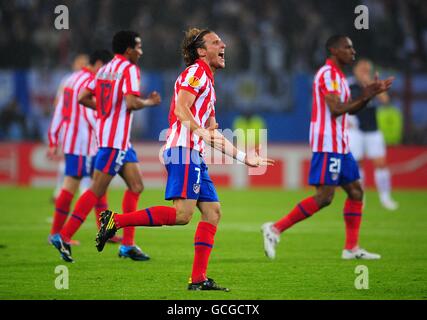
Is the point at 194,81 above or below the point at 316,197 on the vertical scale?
above

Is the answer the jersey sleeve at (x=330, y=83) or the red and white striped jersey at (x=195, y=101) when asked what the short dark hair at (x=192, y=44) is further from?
the jersey sleeve at (x=330, y=83)

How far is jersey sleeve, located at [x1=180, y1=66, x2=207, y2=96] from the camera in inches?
269

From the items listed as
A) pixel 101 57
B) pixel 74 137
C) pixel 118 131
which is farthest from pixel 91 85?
pixel 74 137

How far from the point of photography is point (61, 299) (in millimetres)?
6605

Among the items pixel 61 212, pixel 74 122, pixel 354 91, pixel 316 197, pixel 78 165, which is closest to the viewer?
pixel 316 197

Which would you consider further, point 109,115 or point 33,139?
point 33,139

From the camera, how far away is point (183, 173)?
6867 millimetres

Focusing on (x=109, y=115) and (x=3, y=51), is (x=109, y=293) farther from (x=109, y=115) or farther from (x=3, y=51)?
(x=3, y=51)

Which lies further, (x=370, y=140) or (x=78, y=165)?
(x=370, y=140)

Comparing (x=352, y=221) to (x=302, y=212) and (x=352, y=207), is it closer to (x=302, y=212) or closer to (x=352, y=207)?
(x=352, y=207)

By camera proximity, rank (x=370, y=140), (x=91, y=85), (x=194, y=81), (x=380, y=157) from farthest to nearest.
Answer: (x=380, y=157) → (x=370, y=140) → (x=91, y=85) → (x=194, y=81)

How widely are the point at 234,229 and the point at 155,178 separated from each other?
709 centimetres

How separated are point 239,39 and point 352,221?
1200cm
